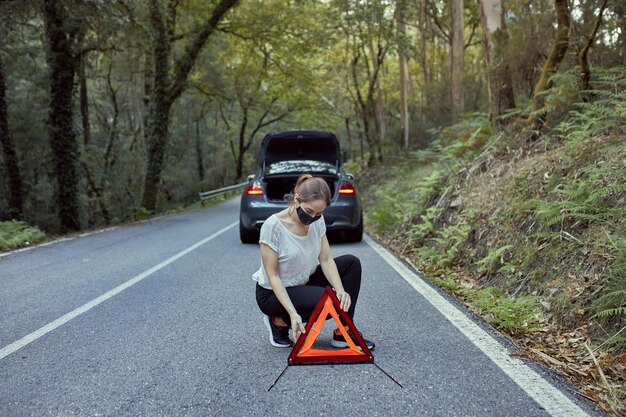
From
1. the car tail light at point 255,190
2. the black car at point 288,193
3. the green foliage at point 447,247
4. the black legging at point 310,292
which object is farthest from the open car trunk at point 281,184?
the black legging at point 310,292

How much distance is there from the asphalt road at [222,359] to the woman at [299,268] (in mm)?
278

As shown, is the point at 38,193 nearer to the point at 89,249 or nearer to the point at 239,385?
the point at 89,249

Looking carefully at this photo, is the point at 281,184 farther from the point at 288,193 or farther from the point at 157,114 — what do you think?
the point at 157,114

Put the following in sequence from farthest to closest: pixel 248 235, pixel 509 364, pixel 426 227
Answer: pixel 248 235 < pixel 426 227 < pixel 509 364

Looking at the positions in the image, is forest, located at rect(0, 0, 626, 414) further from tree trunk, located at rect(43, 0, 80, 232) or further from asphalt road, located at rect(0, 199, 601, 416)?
asphalt road, located at rect(0, 199, 601, 416)

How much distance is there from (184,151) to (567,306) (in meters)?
40.3

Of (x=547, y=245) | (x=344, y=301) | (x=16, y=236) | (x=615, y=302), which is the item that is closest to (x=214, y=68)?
(x=16, y=236)

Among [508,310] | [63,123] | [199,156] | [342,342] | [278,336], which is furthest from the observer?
[199,156]

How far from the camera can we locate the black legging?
13.0ft

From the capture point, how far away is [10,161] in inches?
622

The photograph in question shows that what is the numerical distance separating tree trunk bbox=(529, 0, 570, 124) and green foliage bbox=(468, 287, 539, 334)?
15.2 ft

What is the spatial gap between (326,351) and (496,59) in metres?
8.93

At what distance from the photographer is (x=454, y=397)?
3.08m

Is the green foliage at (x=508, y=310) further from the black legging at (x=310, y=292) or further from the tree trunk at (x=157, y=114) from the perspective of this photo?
the tree trunk at (x=157, y=114)
